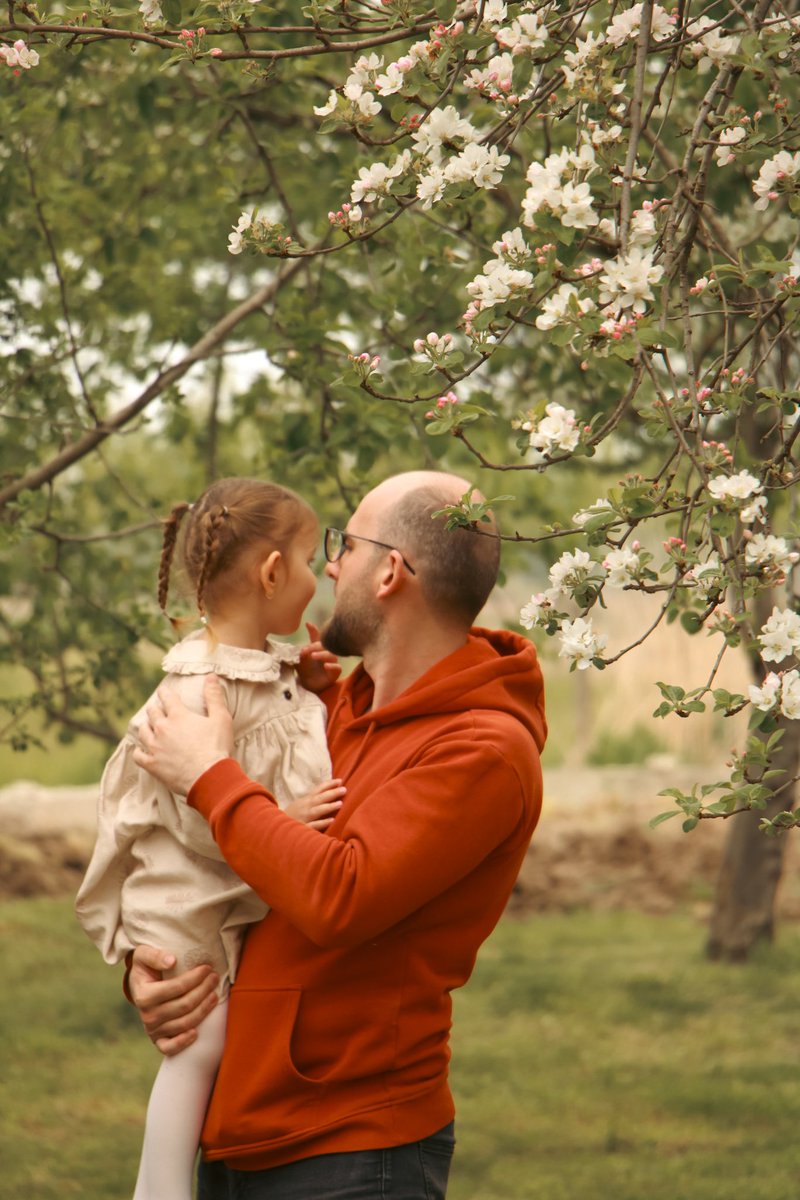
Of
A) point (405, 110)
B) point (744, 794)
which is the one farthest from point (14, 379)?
point (744, 794)

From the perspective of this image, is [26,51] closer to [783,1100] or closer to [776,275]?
[776,275]

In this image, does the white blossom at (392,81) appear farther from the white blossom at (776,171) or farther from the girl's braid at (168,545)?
the girl's braid at (168,545)

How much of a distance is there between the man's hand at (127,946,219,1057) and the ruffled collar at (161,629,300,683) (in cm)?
54

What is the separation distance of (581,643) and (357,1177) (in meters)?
0.99

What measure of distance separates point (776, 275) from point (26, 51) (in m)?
1.44

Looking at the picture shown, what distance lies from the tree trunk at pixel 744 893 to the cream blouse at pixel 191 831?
4.54 meters

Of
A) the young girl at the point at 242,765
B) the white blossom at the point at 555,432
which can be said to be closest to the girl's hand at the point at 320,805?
the young girl at the point at 242,765

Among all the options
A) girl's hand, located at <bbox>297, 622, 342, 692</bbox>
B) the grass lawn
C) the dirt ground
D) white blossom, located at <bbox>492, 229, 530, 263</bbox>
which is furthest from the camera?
the dirt ground

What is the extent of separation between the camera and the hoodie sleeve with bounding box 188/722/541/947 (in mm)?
2307

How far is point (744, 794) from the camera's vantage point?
7.27 ft

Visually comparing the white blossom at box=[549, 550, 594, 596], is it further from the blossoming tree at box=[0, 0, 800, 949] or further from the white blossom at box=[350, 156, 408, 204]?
the white blossom at box=[350, 156, 408, 204]

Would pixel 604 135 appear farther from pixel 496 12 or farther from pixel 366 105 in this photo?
pixel 366 105

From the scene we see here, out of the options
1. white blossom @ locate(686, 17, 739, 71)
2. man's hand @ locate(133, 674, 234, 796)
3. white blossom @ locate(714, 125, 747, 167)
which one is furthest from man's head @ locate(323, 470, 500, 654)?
white blossom @ locate(686, 17, 739, 71)

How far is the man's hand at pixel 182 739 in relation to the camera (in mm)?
2516
